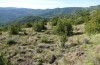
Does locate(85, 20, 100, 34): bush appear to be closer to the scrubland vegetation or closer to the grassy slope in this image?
the scrubland vegetation

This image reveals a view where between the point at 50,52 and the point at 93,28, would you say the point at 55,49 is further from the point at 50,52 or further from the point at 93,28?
the point at 93,28

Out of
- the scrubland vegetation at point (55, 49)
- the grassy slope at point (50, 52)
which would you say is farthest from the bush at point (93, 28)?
the grassy slope at point (50, 52)

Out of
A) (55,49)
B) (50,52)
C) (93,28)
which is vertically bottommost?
(50,52)

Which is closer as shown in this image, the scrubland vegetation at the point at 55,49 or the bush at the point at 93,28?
the scrubland vegetation at the point at 55,49

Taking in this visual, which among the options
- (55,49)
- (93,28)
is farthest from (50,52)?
(93,28)

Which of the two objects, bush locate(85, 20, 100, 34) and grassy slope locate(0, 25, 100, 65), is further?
bush locate(85, 20, 100, 34)

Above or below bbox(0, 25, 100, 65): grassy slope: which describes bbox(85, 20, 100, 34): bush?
above

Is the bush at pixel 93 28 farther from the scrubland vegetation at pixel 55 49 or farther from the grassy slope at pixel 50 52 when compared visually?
the grassy slope at pixel 50 52

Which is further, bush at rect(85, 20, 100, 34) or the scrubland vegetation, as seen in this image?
bush at rect(85, 20, 100, 34)

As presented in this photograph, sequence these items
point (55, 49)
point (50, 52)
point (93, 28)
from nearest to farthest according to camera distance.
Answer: point (50, 52), point (55, 49), point (93, 28)

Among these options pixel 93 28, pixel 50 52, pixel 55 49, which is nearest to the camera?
pixel 50 52

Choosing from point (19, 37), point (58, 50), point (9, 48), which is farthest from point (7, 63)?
point (19, 37)

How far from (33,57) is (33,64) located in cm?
201

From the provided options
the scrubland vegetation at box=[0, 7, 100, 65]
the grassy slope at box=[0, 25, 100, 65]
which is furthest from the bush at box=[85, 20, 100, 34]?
the grassy slope at box=[0, 25, 100, 65]
